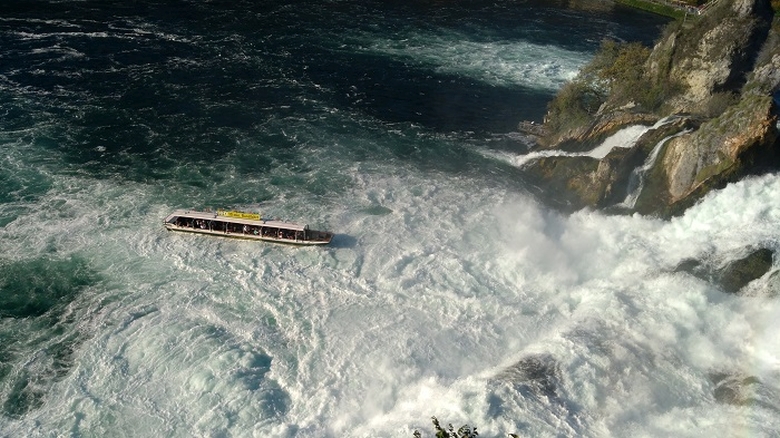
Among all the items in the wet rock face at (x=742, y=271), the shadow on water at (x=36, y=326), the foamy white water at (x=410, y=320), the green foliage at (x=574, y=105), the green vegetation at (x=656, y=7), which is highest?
the green vegetation at (x=656, y=7)

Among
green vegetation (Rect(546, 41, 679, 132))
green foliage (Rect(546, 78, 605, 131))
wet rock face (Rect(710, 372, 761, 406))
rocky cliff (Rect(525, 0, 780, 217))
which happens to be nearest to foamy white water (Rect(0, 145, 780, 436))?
wet rock face (Rect(710, 372, 761, 406))

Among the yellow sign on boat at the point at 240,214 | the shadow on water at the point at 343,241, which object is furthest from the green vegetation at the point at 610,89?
the yellow sign on boat at the point at 240,214

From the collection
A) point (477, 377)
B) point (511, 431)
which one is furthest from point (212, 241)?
point (511, 431)

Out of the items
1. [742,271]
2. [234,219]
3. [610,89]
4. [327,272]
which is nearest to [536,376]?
[327,272]

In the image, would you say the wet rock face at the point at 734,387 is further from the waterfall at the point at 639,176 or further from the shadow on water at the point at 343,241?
the shadow on water at the point at 343,241

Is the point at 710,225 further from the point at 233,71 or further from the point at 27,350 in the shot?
the point at 233,71
